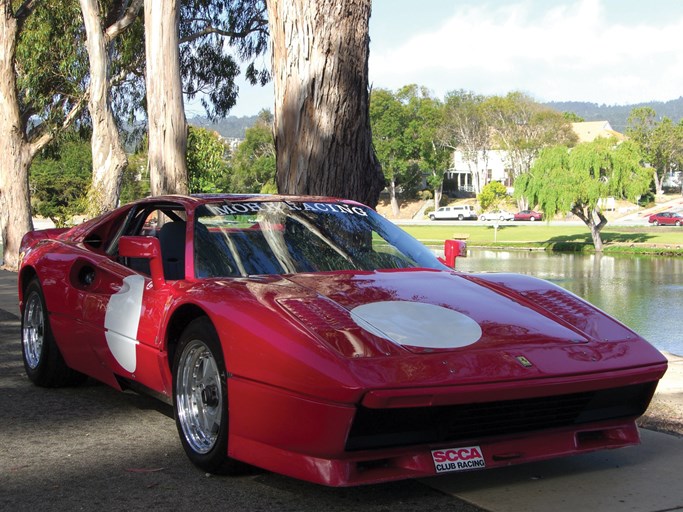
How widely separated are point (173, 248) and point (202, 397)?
1256mm

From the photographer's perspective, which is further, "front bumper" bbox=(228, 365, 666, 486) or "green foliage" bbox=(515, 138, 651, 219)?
"green foliage" bbox=(515, 138, 651, 219)

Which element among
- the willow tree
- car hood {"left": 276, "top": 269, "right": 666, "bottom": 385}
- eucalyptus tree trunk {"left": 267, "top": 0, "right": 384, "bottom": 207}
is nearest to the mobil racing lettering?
car hood {"left": 276, "top": 269, "right": 666, "bottom": 385}

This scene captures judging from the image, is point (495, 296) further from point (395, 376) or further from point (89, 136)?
point (89, 136)

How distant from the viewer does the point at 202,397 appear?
4168mm

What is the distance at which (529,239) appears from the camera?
5503cm

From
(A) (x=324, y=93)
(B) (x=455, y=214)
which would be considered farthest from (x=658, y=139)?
(A) (x=324, y=93)

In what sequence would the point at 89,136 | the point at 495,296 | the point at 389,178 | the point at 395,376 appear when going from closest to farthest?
the point at 395,376, the point at 495,296, the point at 89,136, the point at 389,178

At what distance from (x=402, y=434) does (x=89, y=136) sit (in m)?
29.3

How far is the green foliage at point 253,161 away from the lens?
3834 inches

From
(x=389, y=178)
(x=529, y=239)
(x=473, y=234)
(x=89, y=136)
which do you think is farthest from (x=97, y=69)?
(x=389, y=178)

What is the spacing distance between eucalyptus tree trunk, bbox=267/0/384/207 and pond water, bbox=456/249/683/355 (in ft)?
19.1

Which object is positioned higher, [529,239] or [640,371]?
[640,371]

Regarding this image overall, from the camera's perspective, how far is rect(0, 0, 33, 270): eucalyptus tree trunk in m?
21.2

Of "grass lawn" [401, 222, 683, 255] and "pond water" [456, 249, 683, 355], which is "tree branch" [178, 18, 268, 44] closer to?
"pond water" [456, 249, 683, 355]
